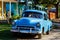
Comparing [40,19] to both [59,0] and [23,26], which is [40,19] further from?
[59,0]

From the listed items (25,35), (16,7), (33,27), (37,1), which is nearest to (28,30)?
(33,27)

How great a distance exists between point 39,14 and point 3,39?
3113mm

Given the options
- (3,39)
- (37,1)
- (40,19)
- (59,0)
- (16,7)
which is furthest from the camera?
(16,7)

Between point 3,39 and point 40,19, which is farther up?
point 40,19

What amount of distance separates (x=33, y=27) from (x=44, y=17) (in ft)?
6.78

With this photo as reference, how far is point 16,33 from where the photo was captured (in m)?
13.8

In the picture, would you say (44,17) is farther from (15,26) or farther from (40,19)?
(15,26)

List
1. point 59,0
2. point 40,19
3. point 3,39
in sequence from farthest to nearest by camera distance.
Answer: point 59,0
point 40,19
point 3,39

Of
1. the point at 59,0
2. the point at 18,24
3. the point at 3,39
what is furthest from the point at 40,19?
the point at 59,0

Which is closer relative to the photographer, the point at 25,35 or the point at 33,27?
the point at 33,27

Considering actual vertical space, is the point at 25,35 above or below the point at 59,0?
below

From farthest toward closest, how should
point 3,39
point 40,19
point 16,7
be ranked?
point 16,7 → point 40,19 → point 3,39

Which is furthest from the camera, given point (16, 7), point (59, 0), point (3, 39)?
point (16, 7)

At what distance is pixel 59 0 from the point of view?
35.2 m
